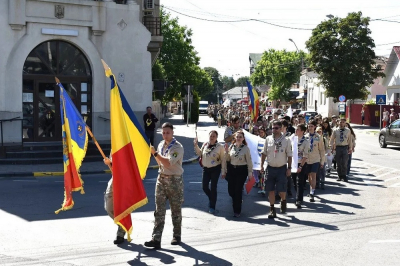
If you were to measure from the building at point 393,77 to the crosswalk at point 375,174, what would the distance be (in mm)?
36550

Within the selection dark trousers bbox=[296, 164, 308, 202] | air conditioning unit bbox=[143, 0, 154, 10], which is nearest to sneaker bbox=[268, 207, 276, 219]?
dark trousers bbox=[296, 164, 308, 202]

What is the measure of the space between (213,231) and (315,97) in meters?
71.6

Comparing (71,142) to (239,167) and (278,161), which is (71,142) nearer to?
(239,167)

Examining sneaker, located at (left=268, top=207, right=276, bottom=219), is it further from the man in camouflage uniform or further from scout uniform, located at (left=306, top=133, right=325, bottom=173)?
the man in camouflage uniform

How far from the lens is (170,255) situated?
26.6 ft

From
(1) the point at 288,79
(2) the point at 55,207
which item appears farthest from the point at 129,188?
(1) the point at 288,79

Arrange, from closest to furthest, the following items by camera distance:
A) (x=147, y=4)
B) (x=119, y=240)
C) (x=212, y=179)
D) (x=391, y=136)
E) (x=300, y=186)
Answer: (x=119, y=240) < (x=212, y=179) < (x=300, y=186) < (x=147, y=4) < (x=391, y=136)

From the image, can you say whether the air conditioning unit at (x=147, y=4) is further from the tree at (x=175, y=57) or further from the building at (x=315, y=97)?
the building at (x=315, y=97)

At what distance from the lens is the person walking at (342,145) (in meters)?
16.3

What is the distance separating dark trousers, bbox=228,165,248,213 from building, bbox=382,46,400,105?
46552 mm

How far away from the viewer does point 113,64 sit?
72.9ft

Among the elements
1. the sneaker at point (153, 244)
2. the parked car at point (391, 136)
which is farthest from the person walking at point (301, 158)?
the parked car at point (391, 136)

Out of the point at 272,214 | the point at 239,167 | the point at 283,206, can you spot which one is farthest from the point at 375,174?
the point at 239,167

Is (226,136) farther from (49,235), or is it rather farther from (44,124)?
(44,124)
